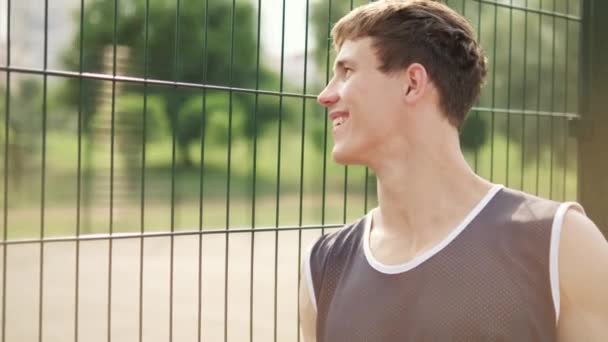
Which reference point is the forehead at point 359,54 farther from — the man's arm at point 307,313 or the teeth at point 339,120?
the man's arm at point 307,313

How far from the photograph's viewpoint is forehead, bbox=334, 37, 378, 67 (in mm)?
1645

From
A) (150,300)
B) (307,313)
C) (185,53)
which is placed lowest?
(150,300)

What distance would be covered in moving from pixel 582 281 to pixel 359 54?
540mm

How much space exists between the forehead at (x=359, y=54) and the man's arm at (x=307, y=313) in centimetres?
36

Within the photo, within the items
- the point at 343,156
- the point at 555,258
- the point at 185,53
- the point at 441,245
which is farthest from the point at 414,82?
the point at 185,53

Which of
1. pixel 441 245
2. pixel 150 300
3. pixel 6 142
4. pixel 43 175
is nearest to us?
pixel 441 245

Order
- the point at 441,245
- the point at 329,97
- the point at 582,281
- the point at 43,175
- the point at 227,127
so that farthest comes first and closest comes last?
the point at 227,127 → the point at 43,175 → the point at 329,97 → the point at 441,245 → the point at 582,281

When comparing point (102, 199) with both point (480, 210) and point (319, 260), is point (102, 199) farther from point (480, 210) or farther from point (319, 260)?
point (480, 210)

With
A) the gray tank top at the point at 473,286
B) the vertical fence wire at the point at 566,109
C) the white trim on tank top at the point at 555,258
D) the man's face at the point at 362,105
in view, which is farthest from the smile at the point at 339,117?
the vertical fence wire at the point at 566,109

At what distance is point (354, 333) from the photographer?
1.54 m

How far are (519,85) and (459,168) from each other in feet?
12.0

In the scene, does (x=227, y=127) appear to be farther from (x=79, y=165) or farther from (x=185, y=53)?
(x=185, y=53)

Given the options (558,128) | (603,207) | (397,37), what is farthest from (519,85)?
(397,37)

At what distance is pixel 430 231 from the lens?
156cm
